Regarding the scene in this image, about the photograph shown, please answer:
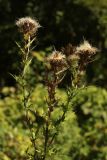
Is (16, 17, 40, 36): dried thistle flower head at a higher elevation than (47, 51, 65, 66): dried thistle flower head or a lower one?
higher

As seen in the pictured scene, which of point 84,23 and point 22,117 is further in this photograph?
point 84,23

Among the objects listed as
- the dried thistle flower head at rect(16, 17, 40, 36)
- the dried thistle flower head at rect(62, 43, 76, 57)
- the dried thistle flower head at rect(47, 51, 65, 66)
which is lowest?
the dried thistle flower head at rect(47, 51, 65, 66)

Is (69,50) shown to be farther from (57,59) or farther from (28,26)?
(28,26)

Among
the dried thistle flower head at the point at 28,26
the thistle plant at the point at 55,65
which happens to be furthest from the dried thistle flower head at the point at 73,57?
the dried thistle flower head at the point at 28,26

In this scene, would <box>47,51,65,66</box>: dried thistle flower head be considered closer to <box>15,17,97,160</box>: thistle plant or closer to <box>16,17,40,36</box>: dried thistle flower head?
<box>15,17,97,160</box>: thistle plant

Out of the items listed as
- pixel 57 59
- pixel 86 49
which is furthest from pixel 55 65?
pixel 86 49

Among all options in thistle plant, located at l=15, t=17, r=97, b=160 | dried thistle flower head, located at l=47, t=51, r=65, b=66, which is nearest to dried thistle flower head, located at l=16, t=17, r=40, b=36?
thistle plant, located at l=15, t=17, r=97, b=160

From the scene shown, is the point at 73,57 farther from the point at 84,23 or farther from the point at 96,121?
the point at 84,23

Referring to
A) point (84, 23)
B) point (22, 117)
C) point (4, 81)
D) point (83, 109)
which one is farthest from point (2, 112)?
point (84, 23)

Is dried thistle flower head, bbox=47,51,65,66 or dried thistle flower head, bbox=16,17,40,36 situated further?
dried thistle flower head, bbox=16,17,40,36

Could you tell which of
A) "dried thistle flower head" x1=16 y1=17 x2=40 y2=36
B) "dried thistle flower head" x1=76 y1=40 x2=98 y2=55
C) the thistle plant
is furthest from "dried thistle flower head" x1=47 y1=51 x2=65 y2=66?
"dried thistle flower head" x1=16 y1=17 x2=40 y2=36

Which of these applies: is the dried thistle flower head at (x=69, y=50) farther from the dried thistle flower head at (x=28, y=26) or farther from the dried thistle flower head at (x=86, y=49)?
the dried thistle flower head at (x=28, y=26)
